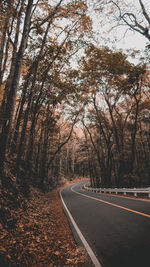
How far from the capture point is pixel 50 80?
12.6m

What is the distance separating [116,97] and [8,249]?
53.1 ft

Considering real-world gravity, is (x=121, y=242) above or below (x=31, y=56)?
below

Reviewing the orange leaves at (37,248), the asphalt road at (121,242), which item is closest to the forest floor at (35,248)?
the orange leaves at (37,248)

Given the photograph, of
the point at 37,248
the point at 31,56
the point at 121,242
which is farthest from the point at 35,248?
the point at 31,56

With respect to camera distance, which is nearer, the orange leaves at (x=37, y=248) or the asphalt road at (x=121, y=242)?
the asphalt road at (x=121, y=242)

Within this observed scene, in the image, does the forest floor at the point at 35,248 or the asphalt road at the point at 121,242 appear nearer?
the asphalt road at the point at 121,242

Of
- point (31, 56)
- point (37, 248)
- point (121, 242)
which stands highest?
point (31, 56)

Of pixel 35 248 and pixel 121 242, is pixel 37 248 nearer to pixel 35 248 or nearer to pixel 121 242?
pixel 35 248

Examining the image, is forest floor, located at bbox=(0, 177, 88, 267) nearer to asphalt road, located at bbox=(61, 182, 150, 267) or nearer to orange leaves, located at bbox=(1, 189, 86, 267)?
orange leaves, located at bbox=(1, 189, 86, 267)

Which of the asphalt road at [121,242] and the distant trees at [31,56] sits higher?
the distant trees at [31,56]

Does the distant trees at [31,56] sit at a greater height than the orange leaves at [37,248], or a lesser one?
greater

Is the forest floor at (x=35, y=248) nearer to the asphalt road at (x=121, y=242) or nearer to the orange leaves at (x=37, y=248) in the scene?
the orange leaves at (x=37, y=248)

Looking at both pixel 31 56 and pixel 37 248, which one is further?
pixel 31 56

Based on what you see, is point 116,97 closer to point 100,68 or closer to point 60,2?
point 100,68
